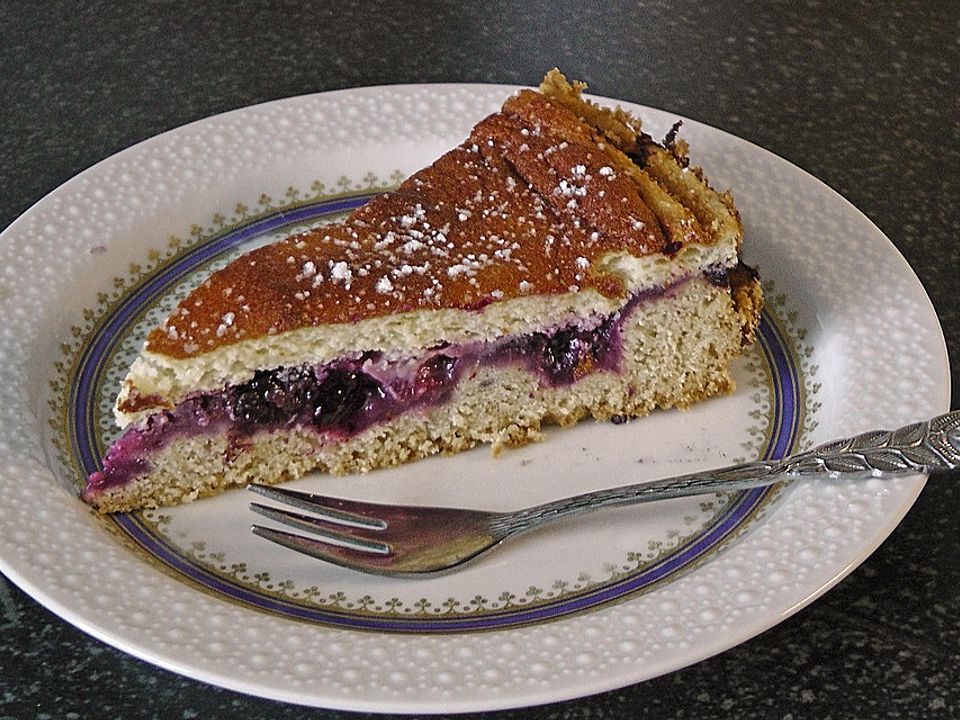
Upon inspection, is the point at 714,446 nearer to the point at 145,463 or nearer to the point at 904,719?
the point at 904,719

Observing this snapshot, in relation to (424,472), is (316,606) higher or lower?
lower

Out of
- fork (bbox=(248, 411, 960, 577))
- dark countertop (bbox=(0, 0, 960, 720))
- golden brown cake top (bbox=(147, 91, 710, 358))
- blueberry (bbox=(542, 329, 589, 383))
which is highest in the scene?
dark countertop (bbox=(0, 0, 960, 720))

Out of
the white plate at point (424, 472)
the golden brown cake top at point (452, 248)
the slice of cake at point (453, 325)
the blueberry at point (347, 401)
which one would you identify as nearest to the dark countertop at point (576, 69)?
the white plate at point (424, 472)

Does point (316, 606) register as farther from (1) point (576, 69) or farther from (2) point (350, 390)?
(1) point (576, 69)

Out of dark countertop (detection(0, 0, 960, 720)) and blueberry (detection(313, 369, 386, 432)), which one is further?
dark countertop (detection(0, 0, 960, 720))

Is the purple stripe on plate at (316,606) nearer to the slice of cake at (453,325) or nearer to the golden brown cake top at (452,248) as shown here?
the slice of cake at (453,325)

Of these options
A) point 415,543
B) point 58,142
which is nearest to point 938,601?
point 415,543

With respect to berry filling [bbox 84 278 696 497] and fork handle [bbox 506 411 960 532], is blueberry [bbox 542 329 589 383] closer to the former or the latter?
berry filling [bbox 84 278 696 497]

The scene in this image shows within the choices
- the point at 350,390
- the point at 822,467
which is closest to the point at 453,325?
the point at 350,390

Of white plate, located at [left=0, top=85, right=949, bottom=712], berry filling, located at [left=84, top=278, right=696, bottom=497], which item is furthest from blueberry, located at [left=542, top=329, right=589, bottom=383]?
white plate, located at [left=0, top=85, right=949, bottom=712]
